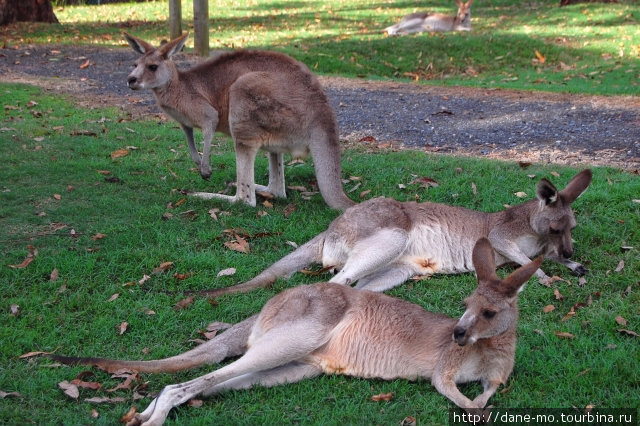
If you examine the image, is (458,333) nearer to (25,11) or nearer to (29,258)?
(29,258)

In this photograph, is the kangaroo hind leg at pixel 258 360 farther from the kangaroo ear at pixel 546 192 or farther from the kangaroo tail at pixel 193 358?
the kangaroo ear at pixel 546 192

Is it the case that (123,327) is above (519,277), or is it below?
below

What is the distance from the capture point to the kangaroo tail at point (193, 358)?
388 cm

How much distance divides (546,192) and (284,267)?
2.03 m

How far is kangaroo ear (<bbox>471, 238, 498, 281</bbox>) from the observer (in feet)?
12.8

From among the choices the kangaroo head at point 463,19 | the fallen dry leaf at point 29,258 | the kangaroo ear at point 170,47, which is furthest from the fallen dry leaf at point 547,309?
the kangaroo head at point 463,19

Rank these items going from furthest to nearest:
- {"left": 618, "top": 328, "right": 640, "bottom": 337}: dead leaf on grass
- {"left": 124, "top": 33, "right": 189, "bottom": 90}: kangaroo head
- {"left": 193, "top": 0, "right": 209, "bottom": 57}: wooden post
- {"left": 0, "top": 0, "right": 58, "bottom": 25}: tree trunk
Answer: {"left": 0, "top": 0, "right": 58, "bottom": 25}: tree trunk < {"left": 193, "top": 0, "right": 209, "bottom": 57}: wooden post < {"left": 124, "top": 33, "right": 189, "bottom": 90}: kangaroo head < {"left": 618, "top": 328, "right": 640, "bottom": 337}: dead leaf on grass

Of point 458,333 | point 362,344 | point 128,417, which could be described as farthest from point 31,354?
point 458,333

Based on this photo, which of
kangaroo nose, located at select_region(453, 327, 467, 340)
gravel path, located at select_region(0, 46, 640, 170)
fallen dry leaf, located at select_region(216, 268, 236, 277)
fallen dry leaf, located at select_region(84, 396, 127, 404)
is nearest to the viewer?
kangaroo nose, located at select_region(453, 327, 467, 340)

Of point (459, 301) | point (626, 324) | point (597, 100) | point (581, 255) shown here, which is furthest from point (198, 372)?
point (597, 100)

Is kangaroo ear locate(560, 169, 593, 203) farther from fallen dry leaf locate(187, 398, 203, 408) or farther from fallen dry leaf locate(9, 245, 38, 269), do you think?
fallen dry leaf locate(9, 245, 38, 269)

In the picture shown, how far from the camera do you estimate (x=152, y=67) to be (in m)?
6.98

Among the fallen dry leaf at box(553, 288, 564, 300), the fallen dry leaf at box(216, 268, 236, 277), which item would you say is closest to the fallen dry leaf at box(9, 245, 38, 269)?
the fallen dry leaf at box(216, 268, 236, 277)

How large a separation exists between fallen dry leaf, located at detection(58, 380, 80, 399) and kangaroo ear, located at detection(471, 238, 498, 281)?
225 centimetres
